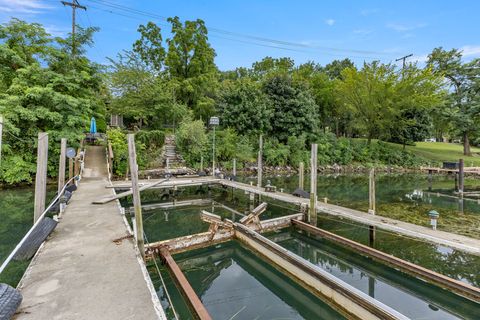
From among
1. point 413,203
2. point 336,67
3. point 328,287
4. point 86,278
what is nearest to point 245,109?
point 413,203

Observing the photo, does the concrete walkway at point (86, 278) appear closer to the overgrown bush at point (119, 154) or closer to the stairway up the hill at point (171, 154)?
the overgrown bush at point (119, 154)

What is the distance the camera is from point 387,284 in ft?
17.7

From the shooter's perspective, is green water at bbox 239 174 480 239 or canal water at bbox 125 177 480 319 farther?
green water at bbox 239 174 480 239

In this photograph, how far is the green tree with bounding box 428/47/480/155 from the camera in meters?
26.7

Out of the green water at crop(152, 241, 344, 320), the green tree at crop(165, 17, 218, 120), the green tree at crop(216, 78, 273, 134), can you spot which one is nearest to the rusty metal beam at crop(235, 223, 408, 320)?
the green water at crop(152, 241, 344, 320)

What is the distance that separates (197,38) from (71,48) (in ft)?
37.3

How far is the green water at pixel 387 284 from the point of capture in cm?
447

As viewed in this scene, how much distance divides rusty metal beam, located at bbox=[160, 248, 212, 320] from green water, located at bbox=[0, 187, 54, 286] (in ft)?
9.15

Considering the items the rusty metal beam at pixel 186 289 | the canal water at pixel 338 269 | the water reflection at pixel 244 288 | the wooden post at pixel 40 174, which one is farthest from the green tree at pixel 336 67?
the wooden post at pixel 40 174

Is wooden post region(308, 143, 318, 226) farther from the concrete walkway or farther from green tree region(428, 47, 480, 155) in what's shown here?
green tree region(428, 47, 480, 155)

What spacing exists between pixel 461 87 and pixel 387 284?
3314cm

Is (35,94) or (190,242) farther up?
(35,94)

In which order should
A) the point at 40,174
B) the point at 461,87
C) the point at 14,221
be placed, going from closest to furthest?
the point at 40,174, the point at 14,221, the point at 461,87

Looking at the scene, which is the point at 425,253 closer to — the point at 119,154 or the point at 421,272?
the point at 421,272
